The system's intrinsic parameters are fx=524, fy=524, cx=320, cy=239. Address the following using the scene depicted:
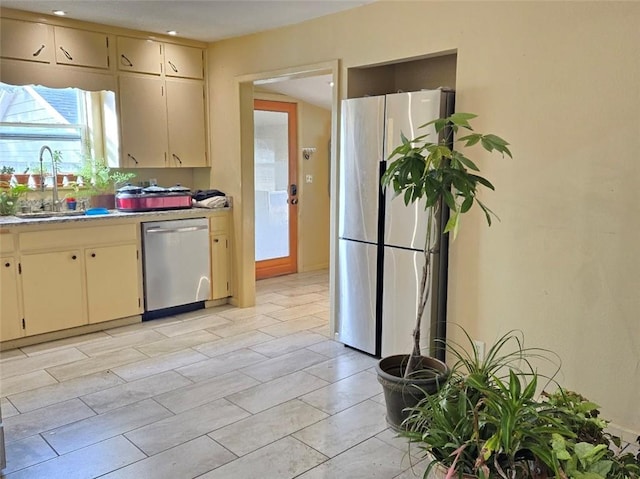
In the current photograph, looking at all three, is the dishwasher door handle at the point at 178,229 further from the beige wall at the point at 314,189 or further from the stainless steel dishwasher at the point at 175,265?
the beige wall at the point at 314,189

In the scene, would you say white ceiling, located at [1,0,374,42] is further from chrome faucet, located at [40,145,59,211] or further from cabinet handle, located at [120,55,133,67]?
chrome faucet, located at [40,145,59,211]

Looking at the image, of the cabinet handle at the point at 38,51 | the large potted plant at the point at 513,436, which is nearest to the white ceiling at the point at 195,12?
the cabinet handle at the point at 38,51

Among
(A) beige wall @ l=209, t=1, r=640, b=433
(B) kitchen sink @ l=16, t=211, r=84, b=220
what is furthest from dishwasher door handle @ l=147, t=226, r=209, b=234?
(A) beige wall @ l=209, t=1, r=640, b=433

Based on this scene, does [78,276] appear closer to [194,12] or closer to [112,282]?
Answer: [112,282]

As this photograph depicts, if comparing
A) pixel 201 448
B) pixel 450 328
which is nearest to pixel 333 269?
pixel 450 328

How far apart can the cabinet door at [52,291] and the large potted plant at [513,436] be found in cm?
330

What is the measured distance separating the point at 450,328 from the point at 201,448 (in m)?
1.67

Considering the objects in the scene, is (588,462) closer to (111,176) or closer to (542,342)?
(542,342)

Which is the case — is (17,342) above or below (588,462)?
below

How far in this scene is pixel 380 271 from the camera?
365 cm

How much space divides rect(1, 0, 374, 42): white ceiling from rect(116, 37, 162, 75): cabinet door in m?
0.15

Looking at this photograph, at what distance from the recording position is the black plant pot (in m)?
2.68

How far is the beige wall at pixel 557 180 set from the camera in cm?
253

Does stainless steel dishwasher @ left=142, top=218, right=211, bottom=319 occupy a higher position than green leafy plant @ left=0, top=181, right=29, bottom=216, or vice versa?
green leafy plant @ left=0, top=181, right=29, bottom=216
